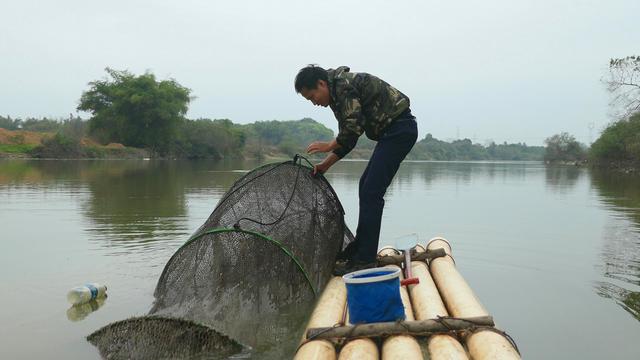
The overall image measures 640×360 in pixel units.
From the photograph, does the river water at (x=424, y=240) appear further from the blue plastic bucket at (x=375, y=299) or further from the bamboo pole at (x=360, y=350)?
the bamboo pole at (x=360, y=350)

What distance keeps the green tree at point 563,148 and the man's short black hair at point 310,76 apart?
10262cm

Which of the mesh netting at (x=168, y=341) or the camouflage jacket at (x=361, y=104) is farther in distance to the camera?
the camouflage jacket at (x=361, y=104)

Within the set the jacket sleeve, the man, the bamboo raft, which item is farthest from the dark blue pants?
the bamboo raft

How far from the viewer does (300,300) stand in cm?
492

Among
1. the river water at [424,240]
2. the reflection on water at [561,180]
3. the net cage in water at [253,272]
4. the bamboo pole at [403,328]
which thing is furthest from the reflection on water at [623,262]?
the reflection on water at [561,180]

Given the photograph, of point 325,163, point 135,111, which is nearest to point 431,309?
point 325,163

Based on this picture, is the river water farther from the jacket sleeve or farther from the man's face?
the man's face

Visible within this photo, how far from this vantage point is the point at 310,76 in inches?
205

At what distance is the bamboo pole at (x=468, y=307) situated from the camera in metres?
3.17

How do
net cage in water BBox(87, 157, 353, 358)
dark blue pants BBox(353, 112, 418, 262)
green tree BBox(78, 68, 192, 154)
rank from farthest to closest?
green tree BBox(78, 68, 192, 154) → dark blue pants BBox(353, 112, 418, 262) → net cage in water BBox(87, 157, 353, 358)

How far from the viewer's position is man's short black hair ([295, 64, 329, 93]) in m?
5.20

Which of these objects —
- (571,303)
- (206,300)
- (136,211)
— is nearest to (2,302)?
(206,300)

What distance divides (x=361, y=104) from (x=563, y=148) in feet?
356

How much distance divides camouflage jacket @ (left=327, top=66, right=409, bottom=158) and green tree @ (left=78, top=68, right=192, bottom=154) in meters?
73.8
